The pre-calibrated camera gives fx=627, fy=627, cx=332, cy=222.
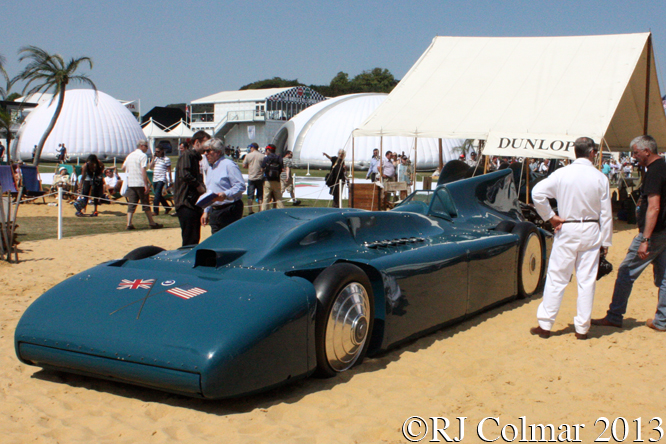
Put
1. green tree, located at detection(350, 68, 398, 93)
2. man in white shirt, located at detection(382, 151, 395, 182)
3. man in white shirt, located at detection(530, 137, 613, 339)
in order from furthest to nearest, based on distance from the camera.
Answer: green tree, located at detection(350, 68, 398, 93) → man in white shirt, located at detection(382, 151, 395, 182) → man in white shirt, located at detection(530, 137, 613, 339)

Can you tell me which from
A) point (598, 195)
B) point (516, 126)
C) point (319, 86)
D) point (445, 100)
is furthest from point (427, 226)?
point (319, 86)

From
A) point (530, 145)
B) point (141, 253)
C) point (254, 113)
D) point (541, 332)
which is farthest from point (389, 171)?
point (254, 113)

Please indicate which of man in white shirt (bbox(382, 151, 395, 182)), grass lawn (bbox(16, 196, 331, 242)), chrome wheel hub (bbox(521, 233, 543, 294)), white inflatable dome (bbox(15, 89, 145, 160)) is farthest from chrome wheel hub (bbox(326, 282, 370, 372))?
white inflatable dome (bbox(15, 89, 145, 160))

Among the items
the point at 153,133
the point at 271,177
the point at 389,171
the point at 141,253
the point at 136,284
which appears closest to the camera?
the point at 136,284

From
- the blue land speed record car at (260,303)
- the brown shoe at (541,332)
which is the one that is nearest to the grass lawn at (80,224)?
the blue land speed record car at (260,303)

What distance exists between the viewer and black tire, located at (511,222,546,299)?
623 centimetres

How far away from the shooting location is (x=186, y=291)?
372cm

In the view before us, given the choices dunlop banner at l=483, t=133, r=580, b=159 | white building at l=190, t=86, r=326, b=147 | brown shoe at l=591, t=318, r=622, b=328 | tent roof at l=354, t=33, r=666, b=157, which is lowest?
brown shoe at l=591, t=318, r=622, b=328

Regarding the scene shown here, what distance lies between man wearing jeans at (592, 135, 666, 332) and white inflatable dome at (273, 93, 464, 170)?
39.7 meters

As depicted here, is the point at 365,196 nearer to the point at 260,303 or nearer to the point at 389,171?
the point at 389,171

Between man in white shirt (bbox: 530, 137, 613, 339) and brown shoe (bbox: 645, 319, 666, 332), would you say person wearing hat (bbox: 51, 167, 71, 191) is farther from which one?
brown shoe (bbox: 645, 319, 666, 332)

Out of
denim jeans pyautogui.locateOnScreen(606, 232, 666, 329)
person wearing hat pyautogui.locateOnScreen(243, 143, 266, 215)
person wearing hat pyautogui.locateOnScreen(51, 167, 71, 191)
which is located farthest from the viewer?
person wearing hat pyautogui.locateOnScreen(51, 167, 71, 191)

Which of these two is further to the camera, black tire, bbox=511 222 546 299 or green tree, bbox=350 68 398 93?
green tree, bbox=350 68 398 93

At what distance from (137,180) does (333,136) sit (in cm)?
3552
